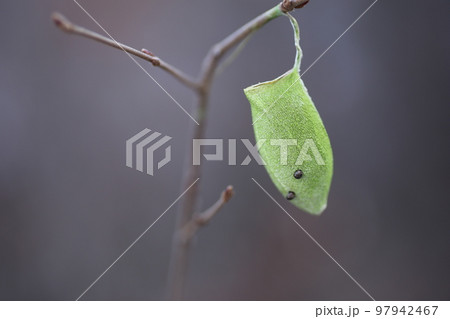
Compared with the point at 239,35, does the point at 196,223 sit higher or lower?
lower

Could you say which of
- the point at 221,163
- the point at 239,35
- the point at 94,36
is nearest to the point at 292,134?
the point at 239,35

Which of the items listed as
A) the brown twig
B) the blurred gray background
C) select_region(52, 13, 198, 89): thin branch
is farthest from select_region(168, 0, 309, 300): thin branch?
the blurred gray background

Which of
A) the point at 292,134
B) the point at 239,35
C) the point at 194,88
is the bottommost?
the point at 292,134

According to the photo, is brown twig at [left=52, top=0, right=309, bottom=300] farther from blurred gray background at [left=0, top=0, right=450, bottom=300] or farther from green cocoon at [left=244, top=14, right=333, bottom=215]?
blurred gray background at [left=0, top=0, right=450, bottom=300]

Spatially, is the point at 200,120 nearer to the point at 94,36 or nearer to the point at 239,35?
the point at 239,35

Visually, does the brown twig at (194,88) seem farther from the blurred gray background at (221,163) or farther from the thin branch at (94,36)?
the blurred gray background at (221,163)

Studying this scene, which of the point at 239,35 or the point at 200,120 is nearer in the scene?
the point at 239,35
